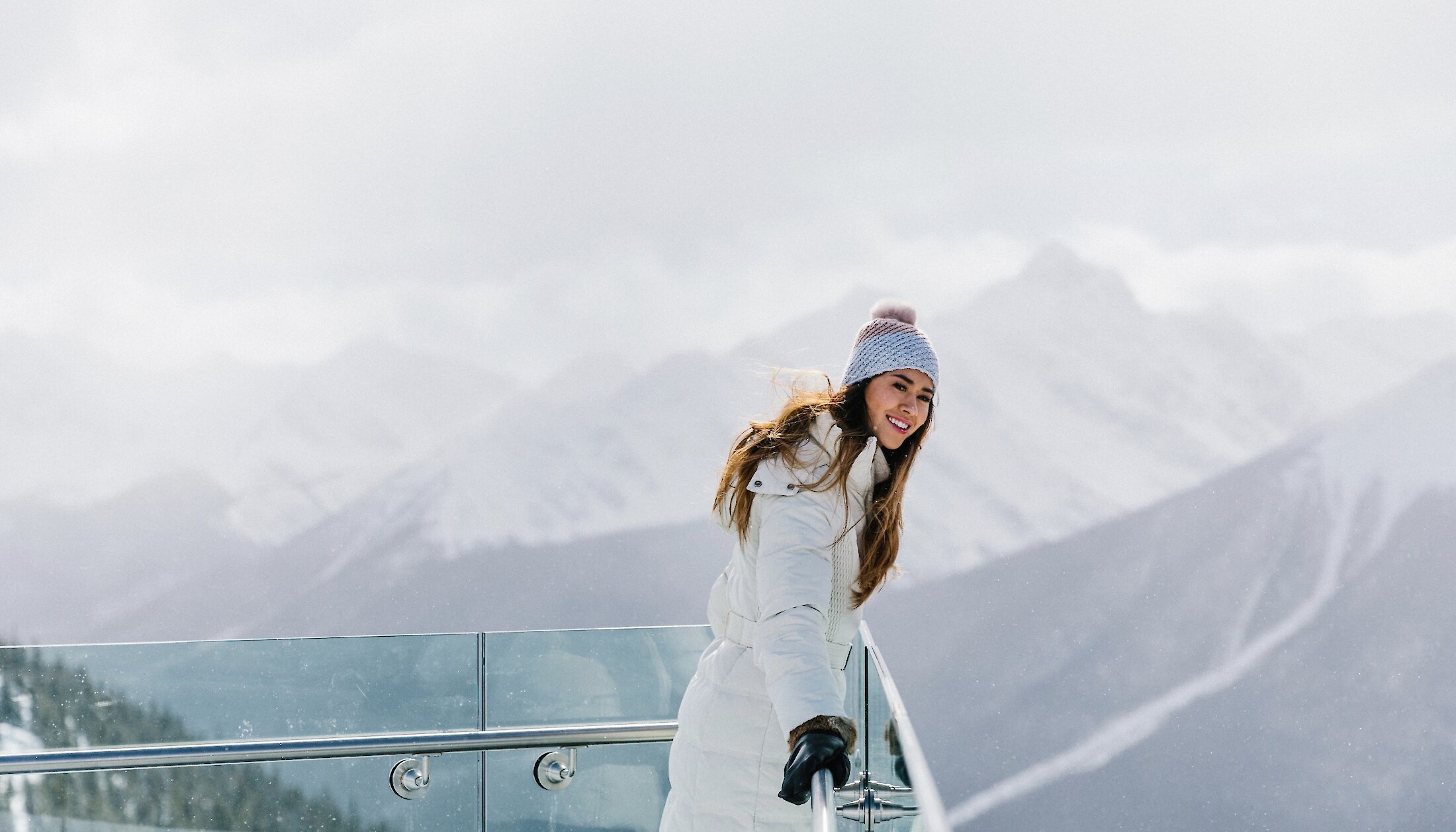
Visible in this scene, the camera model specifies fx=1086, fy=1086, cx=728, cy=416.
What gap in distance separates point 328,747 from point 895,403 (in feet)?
4.64

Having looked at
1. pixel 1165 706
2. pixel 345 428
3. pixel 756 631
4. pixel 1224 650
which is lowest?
pixel 756 631

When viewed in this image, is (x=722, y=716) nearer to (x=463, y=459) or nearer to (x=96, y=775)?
(x=96, y=775)

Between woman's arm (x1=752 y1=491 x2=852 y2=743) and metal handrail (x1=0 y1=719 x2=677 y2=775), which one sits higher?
metal handrail (x1=0 y1=719 x2=677 y2=775)

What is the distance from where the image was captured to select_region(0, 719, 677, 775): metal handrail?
1.97 metres

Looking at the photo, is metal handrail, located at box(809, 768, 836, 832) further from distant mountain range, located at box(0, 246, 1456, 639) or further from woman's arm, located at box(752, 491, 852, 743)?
distant mountain range, located at box(0, 246, 1456, 639)

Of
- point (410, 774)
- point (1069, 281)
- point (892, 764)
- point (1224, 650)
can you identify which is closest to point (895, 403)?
point (892, 764)

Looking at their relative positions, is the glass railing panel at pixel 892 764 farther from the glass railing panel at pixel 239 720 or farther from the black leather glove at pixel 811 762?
the glass railing panel at pixel 239 720

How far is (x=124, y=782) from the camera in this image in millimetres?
2064

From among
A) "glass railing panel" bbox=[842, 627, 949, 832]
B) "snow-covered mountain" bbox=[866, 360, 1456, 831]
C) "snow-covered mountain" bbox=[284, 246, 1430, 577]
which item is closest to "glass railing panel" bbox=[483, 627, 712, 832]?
"glass railing panel" bbox=[842, 627, 949, 832]

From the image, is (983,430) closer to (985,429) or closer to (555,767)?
(985,429)

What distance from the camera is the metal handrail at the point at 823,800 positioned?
0.88 metres

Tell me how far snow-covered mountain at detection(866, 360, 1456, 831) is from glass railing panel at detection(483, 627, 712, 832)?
59.3 feet

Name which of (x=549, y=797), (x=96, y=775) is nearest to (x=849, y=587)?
(x=549, y=797)

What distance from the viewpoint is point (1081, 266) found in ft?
69.6
